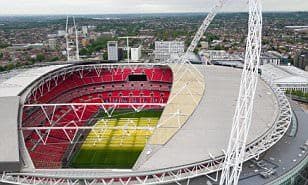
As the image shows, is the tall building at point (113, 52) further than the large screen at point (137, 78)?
Yes

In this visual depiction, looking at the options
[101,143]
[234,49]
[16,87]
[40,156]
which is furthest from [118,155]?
[234,49]

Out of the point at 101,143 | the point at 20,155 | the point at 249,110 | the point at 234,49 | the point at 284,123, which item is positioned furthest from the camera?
the point at 234,49

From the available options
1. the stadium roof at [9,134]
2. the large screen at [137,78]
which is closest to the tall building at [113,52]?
the large screen at [137,78]

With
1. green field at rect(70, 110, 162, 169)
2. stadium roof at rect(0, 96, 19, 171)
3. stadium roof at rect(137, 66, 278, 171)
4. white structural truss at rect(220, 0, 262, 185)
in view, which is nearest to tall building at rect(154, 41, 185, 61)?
green field at rect(70, 110, 162, 169)

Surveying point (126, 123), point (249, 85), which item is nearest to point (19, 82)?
point (126, 123)

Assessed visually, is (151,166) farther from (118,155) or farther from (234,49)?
(234,49)

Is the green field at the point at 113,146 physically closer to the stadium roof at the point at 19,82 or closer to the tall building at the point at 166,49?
the stadium roof at the point at 19,82
